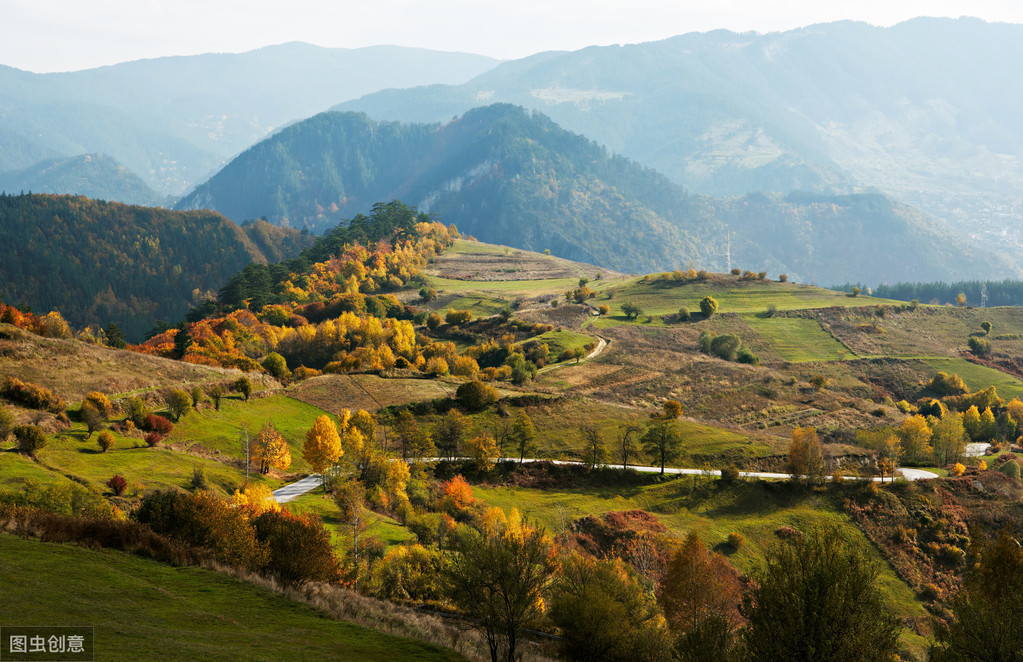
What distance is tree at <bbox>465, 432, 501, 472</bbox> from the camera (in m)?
83.0

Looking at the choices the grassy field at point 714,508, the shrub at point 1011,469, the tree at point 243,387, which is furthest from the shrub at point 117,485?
the shrub at point 1011,469

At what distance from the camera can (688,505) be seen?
8081cm

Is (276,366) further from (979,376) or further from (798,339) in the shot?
(979,376)

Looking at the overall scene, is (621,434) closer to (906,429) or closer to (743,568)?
(743,568)

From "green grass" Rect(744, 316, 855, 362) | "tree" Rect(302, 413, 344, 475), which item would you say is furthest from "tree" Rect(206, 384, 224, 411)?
"green grass" Rect(744, 316, 855, 362)

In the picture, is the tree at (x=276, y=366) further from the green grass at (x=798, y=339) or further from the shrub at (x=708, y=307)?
the shrub at (x=708, y=307)

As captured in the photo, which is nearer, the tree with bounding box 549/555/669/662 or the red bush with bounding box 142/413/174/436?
the tree with bounding box 549/555/669/662

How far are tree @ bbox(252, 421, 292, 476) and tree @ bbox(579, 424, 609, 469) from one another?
3667 cm

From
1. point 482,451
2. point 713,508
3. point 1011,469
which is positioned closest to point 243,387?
point 482,451

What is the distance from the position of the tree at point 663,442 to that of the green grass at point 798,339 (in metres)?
81.9

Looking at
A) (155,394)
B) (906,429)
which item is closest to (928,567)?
(906,429)

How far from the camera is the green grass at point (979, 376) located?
14800 cm

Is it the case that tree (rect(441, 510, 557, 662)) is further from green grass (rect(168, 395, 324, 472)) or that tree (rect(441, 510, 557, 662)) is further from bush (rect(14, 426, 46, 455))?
green grass (rect(168, 395, 324, 472))

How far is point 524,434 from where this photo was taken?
88812mm
